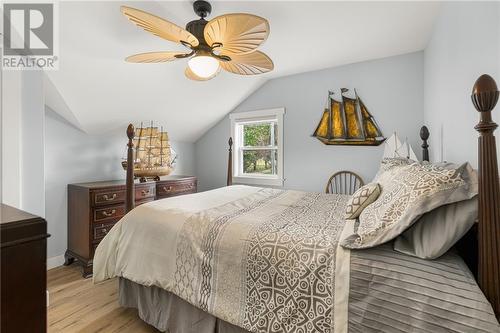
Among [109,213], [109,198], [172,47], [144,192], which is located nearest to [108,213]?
[109,213]

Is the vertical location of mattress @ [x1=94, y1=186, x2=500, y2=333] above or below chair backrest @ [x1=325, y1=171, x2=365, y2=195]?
below

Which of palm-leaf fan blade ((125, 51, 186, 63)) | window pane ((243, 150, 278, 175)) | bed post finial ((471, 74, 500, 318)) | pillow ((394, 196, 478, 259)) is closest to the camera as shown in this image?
bed post finial ((471, 74, 500, 318))

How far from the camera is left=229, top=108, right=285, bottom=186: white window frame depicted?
370cm

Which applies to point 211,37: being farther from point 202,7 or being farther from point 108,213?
point 108,213

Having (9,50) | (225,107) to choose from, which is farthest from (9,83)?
(225,107)

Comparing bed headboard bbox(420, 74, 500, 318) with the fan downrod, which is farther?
the fan downrod

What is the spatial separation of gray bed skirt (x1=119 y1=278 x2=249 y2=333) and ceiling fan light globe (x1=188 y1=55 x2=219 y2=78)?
5.29ft

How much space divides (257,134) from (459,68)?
2776 millimetres

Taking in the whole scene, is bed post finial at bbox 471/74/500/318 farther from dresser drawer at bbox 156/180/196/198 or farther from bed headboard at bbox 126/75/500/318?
dresser drawer at bbox 156/180/196/198

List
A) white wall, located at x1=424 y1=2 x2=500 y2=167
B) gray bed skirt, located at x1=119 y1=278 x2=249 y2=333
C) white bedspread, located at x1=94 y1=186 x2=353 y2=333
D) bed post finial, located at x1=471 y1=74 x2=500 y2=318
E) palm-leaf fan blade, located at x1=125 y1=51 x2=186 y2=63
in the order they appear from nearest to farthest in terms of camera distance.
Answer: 1. bed post finial, located at x1=471 y1=74 x2=500 y2=318
2. white bedspread, located at x1=94 y1=186 x2=353 y2=333
3. white wall, located at x1=424 y1=2 x2=500 y2=167
4. gray bed skirt, located at x1=119 y1=278 x2=249 y2=333
5. palm-leaf fan blade, located at x1=125 y1=51 x2=186 y2=63

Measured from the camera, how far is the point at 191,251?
138 centimetres

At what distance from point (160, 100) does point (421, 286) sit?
3230 millimetres

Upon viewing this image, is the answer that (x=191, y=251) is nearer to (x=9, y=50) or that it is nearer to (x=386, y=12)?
(x=9, y=50)

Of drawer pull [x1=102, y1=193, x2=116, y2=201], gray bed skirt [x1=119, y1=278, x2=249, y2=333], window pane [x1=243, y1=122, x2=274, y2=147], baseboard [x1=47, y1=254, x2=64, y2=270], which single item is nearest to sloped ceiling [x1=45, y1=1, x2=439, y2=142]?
window pane [x1=243, y1=122, x2=274, y2=147]
